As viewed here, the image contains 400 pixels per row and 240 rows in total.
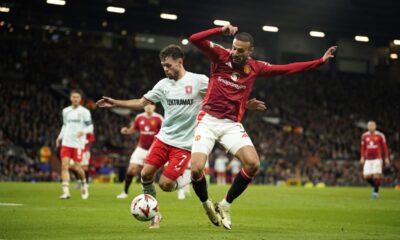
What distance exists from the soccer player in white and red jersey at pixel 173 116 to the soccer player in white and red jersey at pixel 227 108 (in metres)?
0.40

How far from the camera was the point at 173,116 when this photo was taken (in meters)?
11.0

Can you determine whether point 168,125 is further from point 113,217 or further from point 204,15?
point 204,15

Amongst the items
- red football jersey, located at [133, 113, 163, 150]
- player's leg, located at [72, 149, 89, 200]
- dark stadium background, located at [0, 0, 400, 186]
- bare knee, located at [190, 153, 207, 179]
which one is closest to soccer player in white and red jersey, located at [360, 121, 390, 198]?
red football jersey, located at [133, 113, 163, 150]

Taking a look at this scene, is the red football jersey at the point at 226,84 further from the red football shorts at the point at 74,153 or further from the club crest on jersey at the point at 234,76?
the red football shorts at the point at 74,153

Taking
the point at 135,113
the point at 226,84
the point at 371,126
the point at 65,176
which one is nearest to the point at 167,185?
the point at 226,84

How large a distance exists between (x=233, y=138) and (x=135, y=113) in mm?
37654

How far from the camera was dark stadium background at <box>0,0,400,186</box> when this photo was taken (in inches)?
1592

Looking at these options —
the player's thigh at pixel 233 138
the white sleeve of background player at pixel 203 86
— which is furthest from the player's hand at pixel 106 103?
the player's thigh at pixel 233 138

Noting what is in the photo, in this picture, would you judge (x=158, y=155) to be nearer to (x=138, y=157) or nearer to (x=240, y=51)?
(x=240, y=51)

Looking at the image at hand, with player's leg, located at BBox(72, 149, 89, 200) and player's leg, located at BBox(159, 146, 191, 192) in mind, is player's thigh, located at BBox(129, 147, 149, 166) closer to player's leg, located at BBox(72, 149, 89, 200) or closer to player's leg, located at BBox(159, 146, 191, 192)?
player's leg, located at BBox(72, 149, 89, 200)

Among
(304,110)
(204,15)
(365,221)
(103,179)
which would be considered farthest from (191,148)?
(304,110)

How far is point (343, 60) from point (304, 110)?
867 centimetres

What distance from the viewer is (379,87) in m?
59.4

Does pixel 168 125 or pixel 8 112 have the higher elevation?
pixel 8 112
